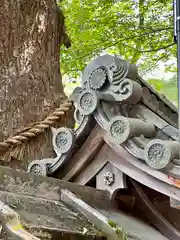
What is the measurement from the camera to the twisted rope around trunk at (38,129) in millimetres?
3070

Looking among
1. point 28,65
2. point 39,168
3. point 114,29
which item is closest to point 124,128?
point 39,168

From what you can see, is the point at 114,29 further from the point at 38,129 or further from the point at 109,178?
the point at 109,178

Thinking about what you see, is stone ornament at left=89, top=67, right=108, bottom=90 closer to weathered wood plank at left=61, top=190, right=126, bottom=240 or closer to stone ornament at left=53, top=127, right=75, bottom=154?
stone ornament at left=53, top=127, right=75, bottom=154

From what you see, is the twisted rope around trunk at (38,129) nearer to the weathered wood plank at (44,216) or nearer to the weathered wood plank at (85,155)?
the weathered wood plank at (85,155)

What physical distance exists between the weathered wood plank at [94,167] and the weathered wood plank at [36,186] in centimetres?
19

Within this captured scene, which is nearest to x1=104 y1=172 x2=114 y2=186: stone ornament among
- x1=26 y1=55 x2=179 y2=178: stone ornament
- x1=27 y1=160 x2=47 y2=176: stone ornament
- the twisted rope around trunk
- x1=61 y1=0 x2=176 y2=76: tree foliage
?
x1=26 y1=55 x2=179 y2=178: stone ornament

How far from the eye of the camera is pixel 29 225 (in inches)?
62.0

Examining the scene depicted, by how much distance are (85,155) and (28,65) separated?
4.30 ft

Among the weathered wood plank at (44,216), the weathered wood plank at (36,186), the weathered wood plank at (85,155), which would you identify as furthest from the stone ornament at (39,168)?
the weathered wood plank at (44,216)

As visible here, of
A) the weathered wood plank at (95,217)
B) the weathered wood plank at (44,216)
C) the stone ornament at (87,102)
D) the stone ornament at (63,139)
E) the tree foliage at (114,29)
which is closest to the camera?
the weathered wood plank at (44,216)

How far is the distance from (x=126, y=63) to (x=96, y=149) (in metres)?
0.52

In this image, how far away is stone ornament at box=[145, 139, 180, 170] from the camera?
200 cm

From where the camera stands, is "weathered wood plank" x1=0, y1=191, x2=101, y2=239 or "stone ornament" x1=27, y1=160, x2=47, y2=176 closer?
"weathered wood plank" x1=0, y1=191, x2=101, y2=239

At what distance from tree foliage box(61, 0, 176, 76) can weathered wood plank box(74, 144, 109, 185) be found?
15.6 feet
